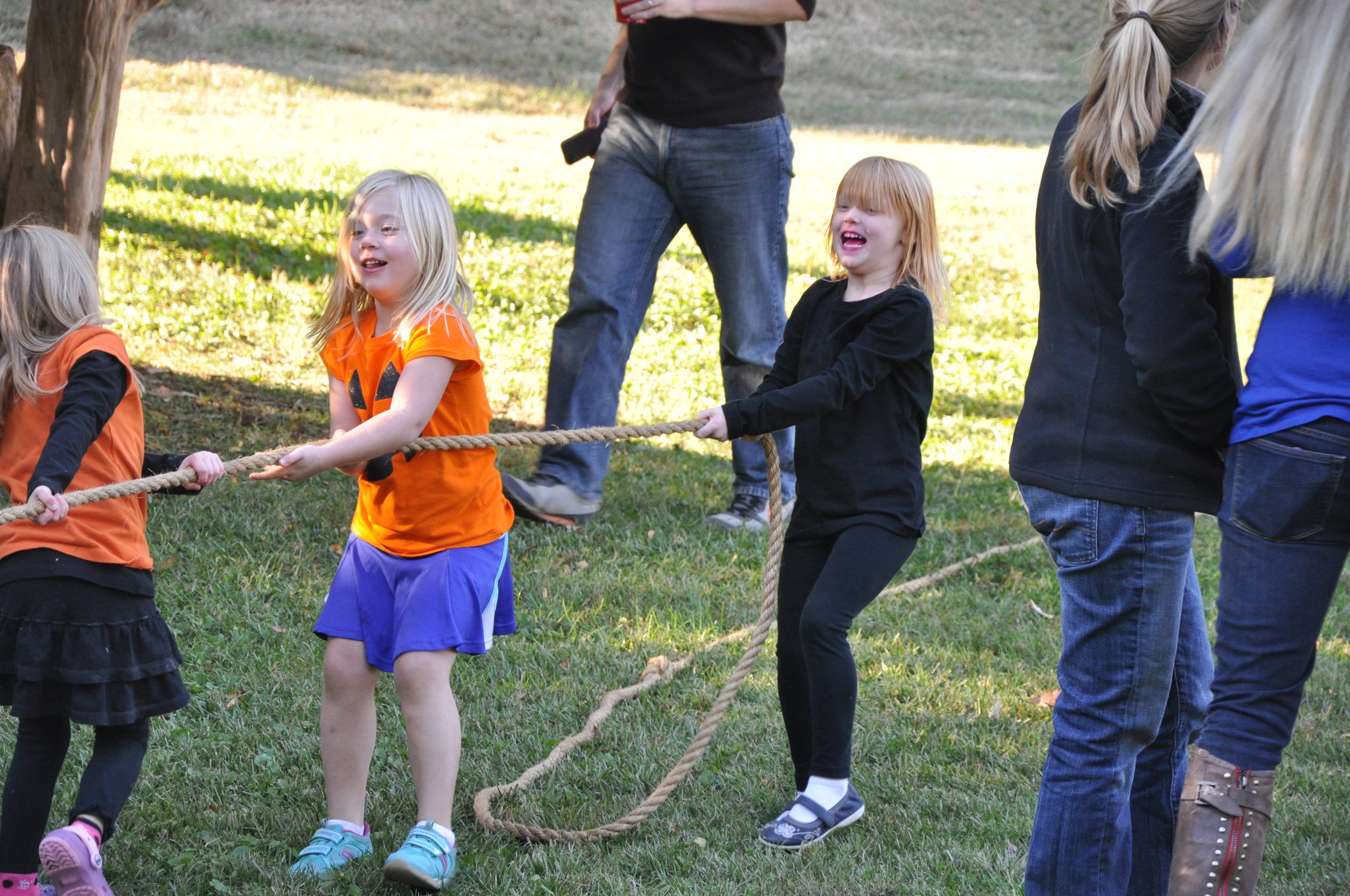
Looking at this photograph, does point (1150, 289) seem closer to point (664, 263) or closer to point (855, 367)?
point (855, 367)

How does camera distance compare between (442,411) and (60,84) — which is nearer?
(442,411)

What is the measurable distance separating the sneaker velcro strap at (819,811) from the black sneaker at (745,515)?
7.10ft

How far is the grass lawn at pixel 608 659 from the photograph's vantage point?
9.59 ft

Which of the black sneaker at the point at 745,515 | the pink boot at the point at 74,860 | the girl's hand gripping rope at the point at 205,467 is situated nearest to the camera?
the pink boot at the point at 74,860

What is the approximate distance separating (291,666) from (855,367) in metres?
1.90

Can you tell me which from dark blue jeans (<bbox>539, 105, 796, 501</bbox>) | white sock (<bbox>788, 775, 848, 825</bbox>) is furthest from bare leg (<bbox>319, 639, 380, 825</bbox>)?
dark blue jeans (<bbox>539, 105, 796, 501</bbox>)

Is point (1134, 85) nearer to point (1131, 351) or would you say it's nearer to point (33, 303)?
point (1131, 351)

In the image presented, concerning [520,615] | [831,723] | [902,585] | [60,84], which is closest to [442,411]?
[831,723]

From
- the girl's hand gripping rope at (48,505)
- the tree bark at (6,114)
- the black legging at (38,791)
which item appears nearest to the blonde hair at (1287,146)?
the girl's hand gripping rope at (48,505)

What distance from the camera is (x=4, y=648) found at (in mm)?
2504

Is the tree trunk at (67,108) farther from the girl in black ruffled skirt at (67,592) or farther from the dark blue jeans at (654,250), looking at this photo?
the girl in black ruffled skirt at (67,592)

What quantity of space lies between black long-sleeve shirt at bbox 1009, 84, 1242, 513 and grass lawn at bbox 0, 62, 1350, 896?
3.48ft

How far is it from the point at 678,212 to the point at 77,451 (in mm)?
3132

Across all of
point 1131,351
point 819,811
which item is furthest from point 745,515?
point 1131,351
